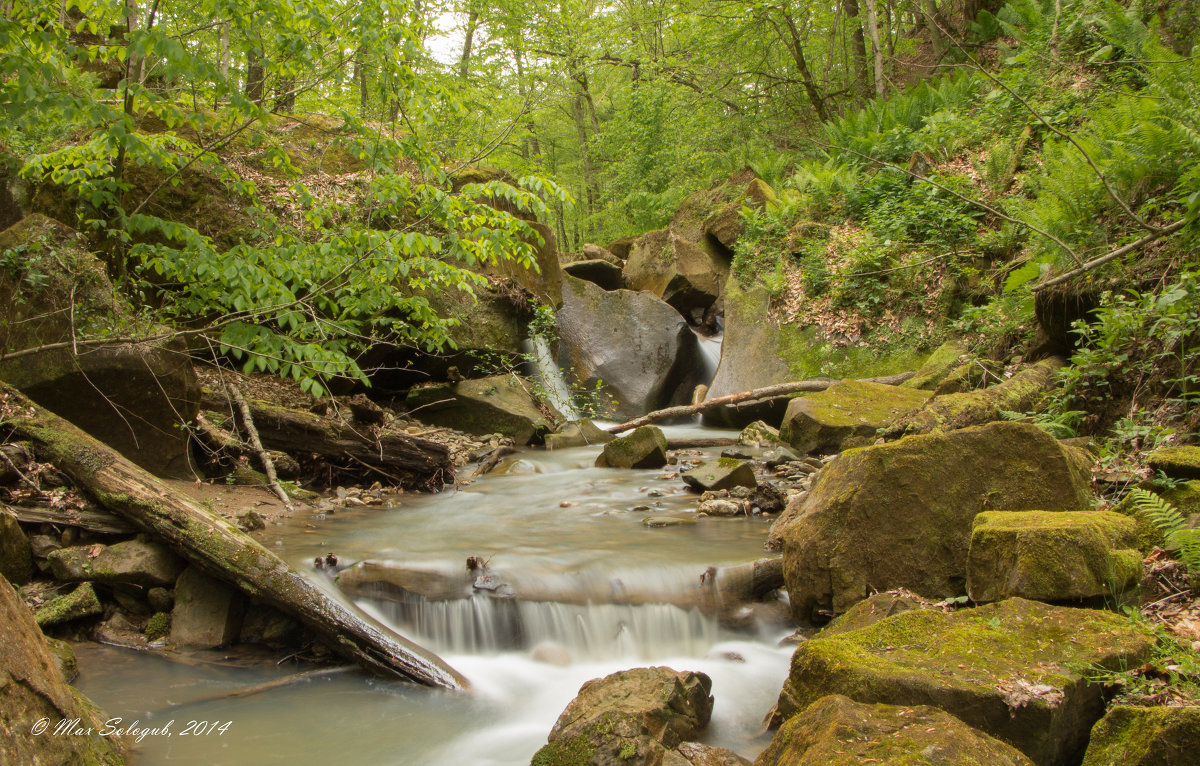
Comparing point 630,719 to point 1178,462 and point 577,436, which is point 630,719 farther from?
point 577,436

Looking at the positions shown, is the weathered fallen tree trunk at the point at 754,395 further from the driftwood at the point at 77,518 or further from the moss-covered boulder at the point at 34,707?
the moss-covered boulder at the point at 34,707

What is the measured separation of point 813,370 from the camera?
10117 mm

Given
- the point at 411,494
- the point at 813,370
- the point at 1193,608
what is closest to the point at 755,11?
the point at 813,370

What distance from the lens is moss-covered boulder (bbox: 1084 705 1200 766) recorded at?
70.7 inches

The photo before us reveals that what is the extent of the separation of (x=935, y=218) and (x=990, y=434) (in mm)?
6883

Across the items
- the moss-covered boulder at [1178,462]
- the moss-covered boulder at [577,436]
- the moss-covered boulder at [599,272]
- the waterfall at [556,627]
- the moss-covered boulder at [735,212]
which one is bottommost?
the waterfall at [556,627]

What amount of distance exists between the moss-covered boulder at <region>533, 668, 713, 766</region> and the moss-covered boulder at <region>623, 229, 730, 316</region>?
1146 centimetres

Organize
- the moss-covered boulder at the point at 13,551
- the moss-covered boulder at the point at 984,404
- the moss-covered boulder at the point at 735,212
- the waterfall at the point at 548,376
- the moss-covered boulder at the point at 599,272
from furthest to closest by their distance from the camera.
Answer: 1. the moss-covered boulder at the point at 599,272
2. the moss-covered boulder at the point at 735,212
3. the waterfall at the point at 548,376
4. the moss-covered boulder at the point at 984,404
5. the moss-covered boulder at the point at 13,551

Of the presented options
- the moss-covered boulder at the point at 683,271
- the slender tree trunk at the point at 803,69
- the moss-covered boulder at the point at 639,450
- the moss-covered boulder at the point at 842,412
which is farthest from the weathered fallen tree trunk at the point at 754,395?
the slender tree trunk at the point at 803,69

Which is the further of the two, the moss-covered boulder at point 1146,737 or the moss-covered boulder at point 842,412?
the moss-covered boulder at point 842,412

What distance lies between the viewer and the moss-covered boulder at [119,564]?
14.2ft

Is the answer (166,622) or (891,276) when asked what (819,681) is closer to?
(166,622)

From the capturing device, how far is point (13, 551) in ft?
14.0

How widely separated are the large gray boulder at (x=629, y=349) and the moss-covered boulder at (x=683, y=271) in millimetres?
1441
